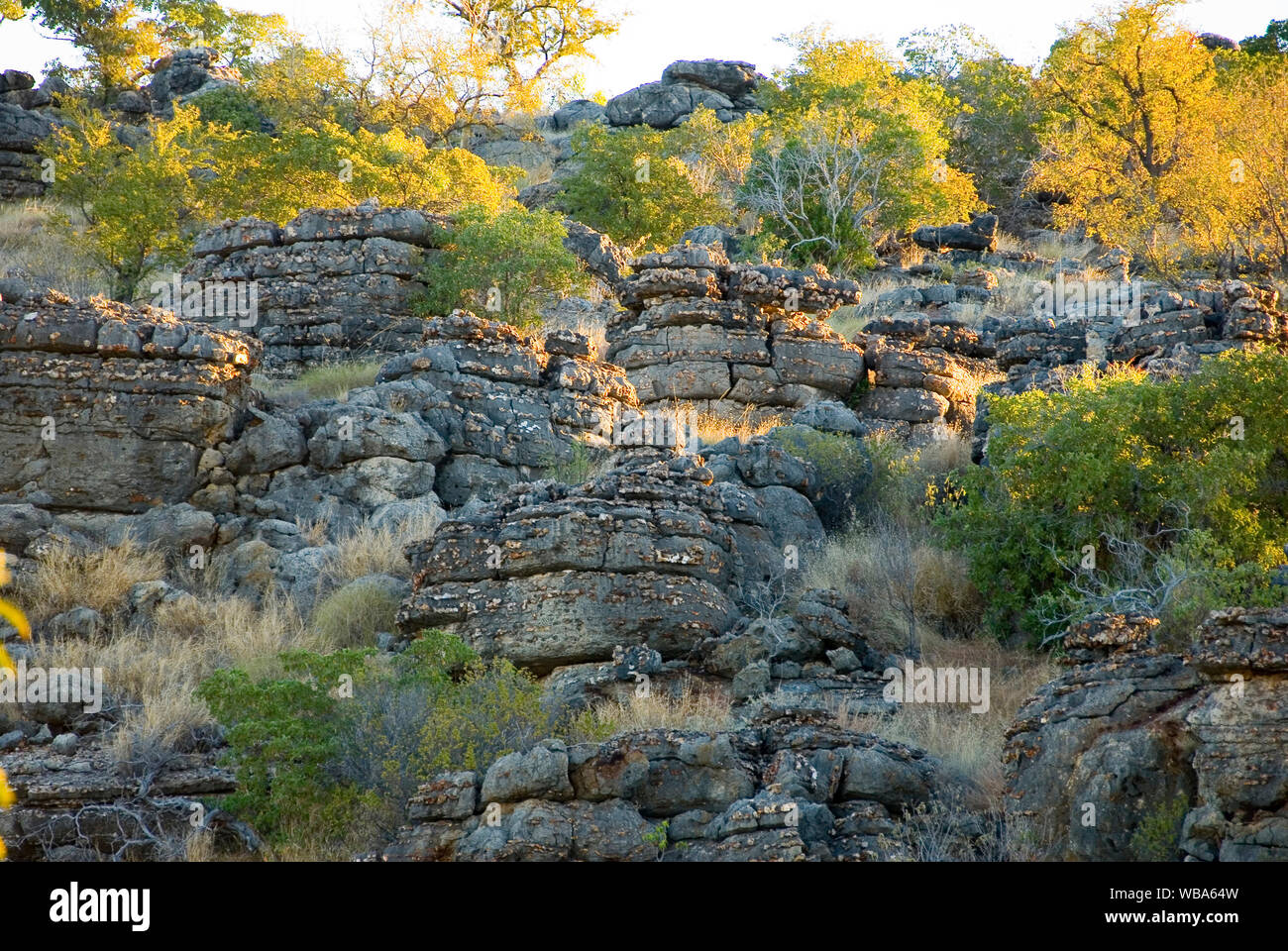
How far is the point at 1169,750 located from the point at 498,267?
57.6 feet

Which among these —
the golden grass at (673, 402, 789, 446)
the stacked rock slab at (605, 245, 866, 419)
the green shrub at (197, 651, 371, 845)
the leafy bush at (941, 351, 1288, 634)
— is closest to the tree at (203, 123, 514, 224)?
the stacked rock slab at (605, 245, 866, 419)

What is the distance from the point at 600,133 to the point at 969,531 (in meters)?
26.8

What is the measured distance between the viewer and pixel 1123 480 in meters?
15.3

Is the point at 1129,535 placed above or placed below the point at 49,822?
above

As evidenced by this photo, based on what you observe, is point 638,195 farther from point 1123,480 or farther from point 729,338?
point 1123,480

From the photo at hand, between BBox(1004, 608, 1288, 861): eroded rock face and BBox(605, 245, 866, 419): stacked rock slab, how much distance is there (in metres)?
14.4

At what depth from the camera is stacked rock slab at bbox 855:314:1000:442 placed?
24156 millimetres

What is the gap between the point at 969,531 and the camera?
51.8 ft

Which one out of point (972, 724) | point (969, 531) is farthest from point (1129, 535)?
point (972, 724)

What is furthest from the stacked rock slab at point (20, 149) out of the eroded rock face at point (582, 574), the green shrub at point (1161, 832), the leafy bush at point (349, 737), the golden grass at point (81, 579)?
the green shrub at point (1161, 832)

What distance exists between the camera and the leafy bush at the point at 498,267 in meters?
25.1

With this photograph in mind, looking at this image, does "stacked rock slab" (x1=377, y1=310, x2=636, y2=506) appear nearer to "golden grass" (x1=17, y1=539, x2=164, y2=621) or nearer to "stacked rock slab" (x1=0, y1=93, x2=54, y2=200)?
"golden grass" (x1=17, y1=539, x2=164, y2=621)

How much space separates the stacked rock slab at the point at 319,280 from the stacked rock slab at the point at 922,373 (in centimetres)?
768
